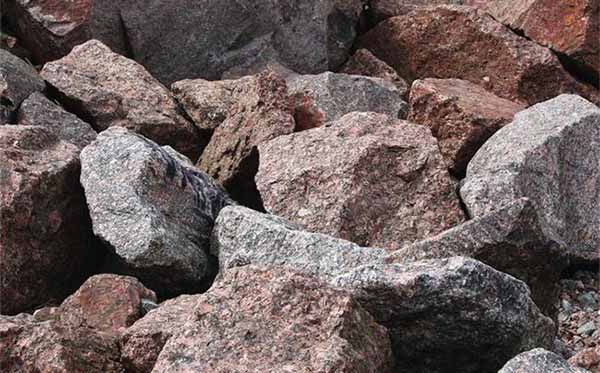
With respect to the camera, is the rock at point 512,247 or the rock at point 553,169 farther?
the rock at point 553,169

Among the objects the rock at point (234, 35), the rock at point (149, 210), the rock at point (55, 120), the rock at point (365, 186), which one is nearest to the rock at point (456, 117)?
the rock at point (365, 186)

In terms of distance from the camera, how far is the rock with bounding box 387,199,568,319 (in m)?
7.11

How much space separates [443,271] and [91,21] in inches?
240

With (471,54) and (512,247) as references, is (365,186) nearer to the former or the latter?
(512,247)

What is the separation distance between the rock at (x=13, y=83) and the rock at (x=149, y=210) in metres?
1.56

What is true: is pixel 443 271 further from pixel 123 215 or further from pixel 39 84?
pixel 39 84

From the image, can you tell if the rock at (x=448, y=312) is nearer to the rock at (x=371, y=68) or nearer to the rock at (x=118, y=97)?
the rock at (x=118, y=97)

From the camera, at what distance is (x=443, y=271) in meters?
6.05

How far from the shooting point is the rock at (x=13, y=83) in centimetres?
938

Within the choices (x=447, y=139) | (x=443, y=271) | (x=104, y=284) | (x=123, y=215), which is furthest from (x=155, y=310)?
(x=447, y=139)

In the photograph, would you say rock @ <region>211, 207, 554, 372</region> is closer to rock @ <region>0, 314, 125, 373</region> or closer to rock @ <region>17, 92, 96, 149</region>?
rock @ <region>0, 314, 125, 373</region>

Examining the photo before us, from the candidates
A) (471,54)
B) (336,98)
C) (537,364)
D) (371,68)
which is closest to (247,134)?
(336,98)

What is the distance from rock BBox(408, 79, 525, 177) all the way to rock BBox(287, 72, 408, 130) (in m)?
0.48

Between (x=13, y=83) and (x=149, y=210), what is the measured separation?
8.66 feet
